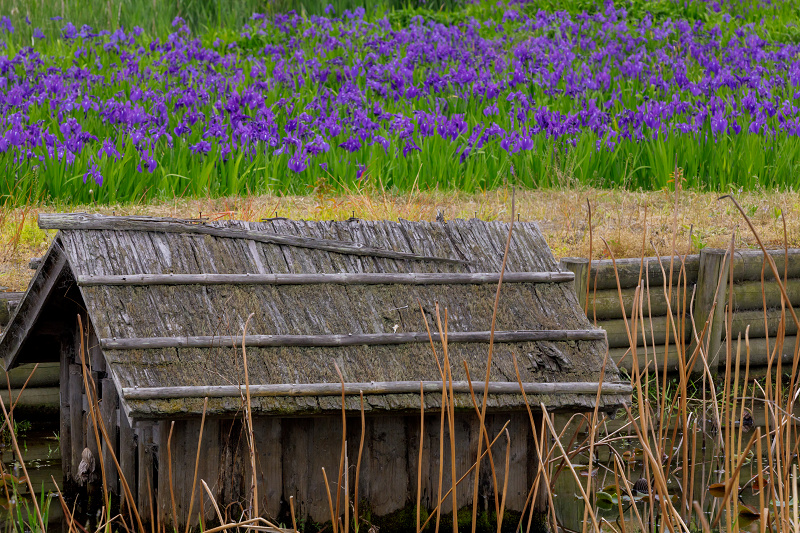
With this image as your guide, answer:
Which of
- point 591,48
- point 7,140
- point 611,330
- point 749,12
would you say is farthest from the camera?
point 749,12

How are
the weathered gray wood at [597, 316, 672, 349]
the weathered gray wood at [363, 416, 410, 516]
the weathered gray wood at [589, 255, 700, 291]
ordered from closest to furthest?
the weathered gray wood at [363, 416, 410, 516] → the weathered gray wood at [589, 255, 700, 291] → the weathered gray wood at [597, 316, 672, 349]

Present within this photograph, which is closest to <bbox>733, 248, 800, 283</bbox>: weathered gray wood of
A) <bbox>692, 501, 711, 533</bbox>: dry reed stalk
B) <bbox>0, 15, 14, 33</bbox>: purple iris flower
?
<bbox>692, 501, 711, 533</bbox>: dry reed stalk

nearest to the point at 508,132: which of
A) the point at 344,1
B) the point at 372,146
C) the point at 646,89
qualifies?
the point at 372,146

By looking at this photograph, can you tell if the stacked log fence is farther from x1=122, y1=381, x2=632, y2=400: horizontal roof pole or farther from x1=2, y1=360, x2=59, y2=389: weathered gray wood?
x1=2, y1=360, x2=59, y2=389: weathered gray wood

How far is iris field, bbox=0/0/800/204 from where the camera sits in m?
6.93

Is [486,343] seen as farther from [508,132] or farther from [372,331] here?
[508,132]

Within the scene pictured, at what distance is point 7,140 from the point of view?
6688 mm

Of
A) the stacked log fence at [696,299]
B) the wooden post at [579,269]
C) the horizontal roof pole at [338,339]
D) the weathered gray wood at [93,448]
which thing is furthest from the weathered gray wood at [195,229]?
the stacked log fence at [696,299]

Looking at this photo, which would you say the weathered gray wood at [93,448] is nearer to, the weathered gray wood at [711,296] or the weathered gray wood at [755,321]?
the weathered gray wood at [711,296]

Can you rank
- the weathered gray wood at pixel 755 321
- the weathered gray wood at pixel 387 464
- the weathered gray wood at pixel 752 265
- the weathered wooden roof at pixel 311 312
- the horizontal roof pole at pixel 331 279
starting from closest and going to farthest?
1. the weathered wooden roof at pixel 311 312
2. the horizontal roof pole at pixel 331 279
3. the weathered gray wood at pixel 387 464
4. the weathered gray wood at pixel 752 265
5. the weathered gray wood at pixel 755 321

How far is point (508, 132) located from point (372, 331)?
4872 millimetres

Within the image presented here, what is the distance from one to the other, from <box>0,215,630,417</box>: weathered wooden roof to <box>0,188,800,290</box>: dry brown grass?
7.26 ft

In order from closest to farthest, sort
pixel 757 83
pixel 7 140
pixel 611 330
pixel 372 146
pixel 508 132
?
pixel 611 330, pixel 7 140, pixel 372 146, pixel 508 132, pixel 757 83

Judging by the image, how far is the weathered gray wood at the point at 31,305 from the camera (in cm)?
349
